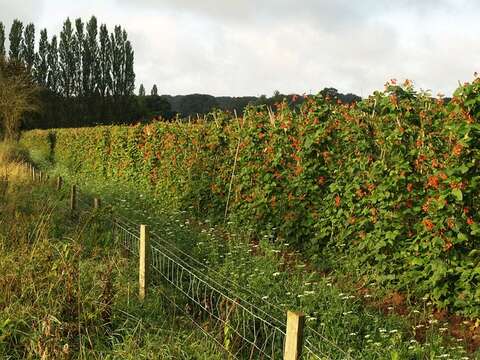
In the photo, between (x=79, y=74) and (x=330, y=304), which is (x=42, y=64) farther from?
(x=330, y=304)

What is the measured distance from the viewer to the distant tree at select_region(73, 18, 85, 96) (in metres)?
55.7

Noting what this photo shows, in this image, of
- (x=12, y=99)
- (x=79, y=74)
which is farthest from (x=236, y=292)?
(x=79, y=74)

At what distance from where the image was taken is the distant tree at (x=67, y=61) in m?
55.2

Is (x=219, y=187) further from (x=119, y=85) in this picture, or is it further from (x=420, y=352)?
(x=119, y=85)

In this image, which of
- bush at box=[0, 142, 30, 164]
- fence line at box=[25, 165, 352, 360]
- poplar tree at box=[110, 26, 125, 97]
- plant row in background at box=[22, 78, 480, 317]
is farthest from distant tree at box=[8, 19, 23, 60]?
fence line at box=[25, 165, 352, 360]

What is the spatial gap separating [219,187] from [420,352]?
5597 mm

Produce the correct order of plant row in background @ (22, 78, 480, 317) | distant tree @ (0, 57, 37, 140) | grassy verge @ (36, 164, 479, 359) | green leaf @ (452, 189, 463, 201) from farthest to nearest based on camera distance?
distant tree @ (0, 57, 37, 140), plant row in background @ (22, 78, 480, 317), green leaf @ (452, 189, 463, 201), grassy verge @ (36, 164, 479, 359)

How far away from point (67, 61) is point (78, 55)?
1.43 metres

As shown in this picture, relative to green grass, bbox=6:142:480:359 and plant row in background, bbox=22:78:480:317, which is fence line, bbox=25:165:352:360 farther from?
plant row in background, bbox=22:78:480:317

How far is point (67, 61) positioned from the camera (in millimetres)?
55625

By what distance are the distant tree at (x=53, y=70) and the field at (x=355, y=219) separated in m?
50.1

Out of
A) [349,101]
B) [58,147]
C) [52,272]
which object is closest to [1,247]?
[52,272]

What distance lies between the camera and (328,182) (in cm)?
683

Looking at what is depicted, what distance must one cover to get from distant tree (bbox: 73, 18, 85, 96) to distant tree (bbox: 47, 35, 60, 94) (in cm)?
193
